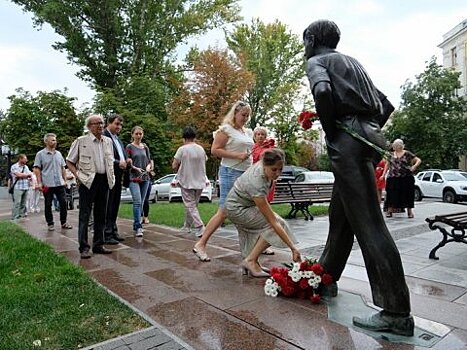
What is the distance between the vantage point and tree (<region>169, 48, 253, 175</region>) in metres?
24.8

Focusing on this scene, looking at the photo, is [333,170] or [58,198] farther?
[58,198]

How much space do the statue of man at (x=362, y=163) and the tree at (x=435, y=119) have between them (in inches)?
1264

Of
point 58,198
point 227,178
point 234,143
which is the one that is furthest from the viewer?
point 58,198

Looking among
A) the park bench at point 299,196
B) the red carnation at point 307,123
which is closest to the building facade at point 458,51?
the park bench at point 299,196

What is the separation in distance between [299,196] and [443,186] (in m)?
11.9

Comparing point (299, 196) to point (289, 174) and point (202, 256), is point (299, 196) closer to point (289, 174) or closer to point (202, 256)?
point (202, 256)

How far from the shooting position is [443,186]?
1734 cm

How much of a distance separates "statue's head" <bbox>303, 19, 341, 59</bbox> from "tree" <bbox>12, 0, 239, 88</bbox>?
23.2 metres

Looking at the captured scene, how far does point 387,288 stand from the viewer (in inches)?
92.0

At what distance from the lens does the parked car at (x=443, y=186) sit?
16609mm

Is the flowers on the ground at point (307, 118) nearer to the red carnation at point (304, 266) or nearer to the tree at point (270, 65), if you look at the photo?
the red carnation at point (304, 266)

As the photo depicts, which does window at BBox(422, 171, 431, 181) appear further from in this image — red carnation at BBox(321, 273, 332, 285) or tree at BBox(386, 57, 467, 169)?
red carnation at BBox(321, 273, 332, 285)

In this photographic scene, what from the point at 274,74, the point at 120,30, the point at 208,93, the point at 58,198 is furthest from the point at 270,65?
the point at 58,198

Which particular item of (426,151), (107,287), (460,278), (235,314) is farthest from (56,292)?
(426,151)
